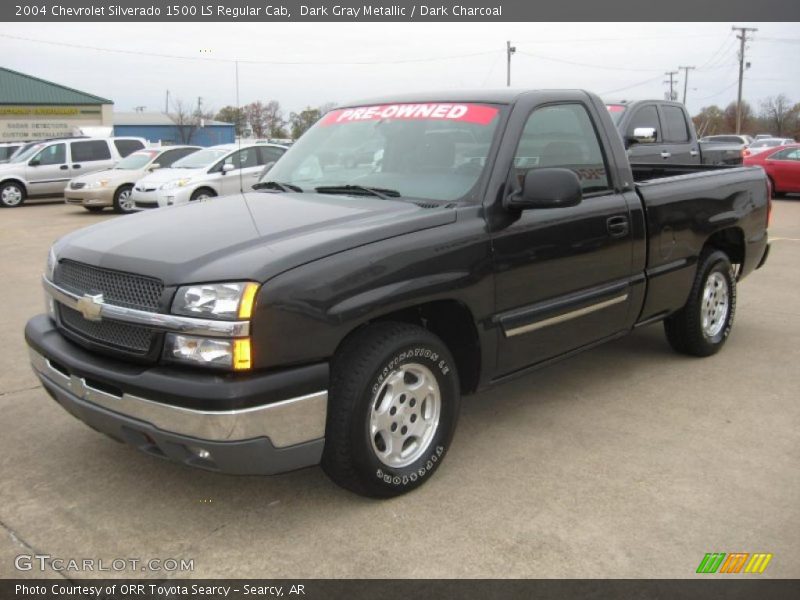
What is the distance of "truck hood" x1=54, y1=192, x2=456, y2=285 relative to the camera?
9.42ft

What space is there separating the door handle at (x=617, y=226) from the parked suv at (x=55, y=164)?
17.9 metres

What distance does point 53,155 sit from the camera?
1955 cm

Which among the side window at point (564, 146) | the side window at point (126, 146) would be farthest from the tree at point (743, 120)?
the side window at point (564, 146)

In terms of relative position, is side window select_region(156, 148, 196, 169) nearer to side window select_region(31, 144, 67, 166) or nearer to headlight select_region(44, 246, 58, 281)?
side window select_region(31, 144, 67, 166)

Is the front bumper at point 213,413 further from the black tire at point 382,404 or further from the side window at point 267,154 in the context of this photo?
the side window at point 267,154

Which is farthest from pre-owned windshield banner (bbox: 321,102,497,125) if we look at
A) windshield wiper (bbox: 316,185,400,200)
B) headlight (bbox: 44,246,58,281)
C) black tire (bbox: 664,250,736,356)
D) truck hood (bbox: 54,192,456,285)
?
black tire (bbox: 664,250,736,356)

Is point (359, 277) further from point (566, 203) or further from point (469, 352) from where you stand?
point (566, 203)

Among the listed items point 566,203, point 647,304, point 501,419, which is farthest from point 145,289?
point 647,304

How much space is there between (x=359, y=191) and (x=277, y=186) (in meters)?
0.66

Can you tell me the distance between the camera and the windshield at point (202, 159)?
1505cm

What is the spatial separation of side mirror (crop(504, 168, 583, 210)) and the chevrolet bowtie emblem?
196 cm

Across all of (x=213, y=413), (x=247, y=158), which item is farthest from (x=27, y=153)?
(x=213, y=413)

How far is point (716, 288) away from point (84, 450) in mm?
4393

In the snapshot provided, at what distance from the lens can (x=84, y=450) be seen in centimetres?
386
